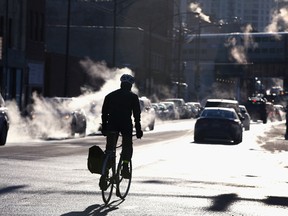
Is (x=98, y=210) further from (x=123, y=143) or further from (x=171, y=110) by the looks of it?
(x=171, y=110)

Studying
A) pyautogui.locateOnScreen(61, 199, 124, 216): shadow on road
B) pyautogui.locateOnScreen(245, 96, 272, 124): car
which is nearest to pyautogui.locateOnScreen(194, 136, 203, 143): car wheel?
pyautogui.locateOnScreen(61, 199, 124, 216): shadow on road

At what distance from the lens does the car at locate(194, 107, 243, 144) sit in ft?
126

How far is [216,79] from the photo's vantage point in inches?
6097

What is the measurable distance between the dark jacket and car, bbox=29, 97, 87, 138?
958 inches

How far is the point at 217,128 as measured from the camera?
38.4 metres

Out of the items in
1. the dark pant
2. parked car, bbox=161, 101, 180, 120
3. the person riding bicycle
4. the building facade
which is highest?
the building facade

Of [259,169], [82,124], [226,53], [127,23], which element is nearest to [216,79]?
[226,53]

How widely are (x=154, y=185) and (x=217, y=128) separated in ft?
70.3

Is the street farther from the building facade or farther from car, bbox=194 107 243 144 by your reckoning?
the building facade

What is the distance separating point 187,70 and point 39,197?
139 m

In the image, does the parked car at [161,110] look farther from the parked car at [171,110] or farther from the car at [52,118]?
the car at [52,118]

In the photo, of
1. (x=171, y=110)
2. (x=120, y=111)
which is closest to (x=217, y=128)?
(x=120, y=111)

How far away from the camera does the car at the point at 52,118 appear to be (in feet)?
126

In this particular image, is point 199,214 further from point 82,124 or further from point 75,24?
point 75,24
